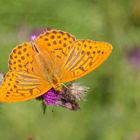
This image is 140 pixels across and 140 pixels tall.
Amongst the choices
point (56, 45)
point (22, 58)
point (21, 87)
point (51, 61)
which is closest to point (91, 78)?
point (51, 61)

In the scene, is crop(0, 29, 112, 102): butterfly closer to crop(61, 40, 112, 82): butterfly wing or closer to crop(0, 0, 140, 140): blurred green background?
crop(61, 40, 112, 82): butterfly wing

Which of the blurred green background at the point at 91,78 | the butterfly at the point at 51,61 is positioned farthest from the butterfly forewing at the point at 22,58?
the blurred green background at the point at 91,78

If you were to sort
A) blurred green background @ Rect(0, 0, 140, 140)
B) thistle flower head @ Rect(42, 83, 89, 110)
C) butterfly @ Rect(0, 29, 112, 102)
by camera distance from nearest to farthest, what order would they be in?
butterfly @ Rect(0, 29, 112, 102) → thistle flower head @ Rect(42, 83, 89, 110) → blurred green background @ Rect(0, 0, 140, 140)

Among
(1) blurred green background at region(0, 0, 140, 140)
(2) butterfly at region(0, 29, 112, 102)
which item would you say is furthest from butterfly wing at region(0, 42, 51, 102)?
(1) blurred green background at region(0, 0, 140, 140)

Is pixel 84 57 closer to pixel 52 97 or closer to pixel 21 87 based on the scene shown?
pixel 52 97

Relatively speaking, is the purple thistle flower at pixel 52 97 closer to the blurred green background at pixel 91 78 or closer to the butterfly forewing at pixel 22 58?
the butterfly forewing at pixel 22 58

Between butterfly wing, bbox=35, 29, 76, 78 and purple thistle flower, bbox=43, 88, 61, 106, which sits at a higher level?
butterfly wing, bbox=35, 29, 76, 78

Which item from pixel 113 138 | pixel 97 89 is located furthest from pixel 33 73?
pixel 97 89
